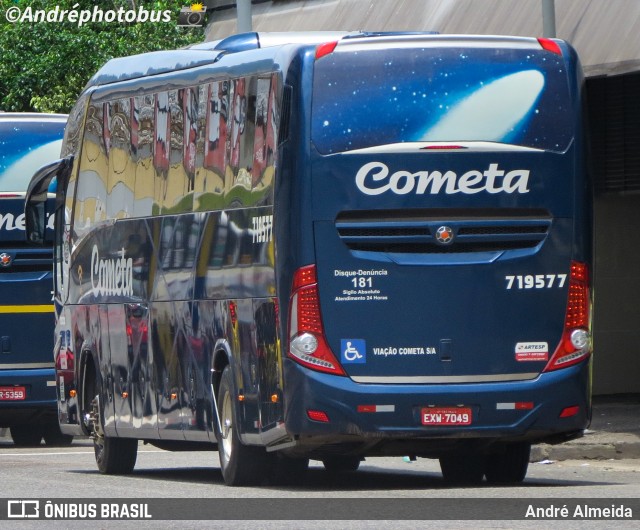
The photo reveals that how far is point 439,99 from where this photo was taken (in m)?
14.1

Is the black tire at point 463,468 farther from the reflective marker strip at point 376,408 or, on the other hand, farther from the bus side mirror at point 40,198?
the bus side mirror at point 40,198

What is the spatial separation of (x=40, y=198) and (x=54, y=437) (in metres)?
6.71

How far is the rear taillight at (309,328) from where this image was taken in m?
13.9

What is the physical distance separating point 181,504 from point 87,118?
6.39 meters

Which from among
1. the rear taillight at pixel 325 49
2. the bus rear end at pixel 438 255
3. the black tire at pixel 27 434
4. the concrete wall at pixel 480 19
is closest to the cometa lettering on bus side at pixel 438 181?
the bus rear end at pixel 438 255

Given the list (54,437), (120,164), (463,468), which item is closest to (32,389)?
(54,437)

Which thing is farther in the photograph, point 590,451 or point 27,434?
point 27,434

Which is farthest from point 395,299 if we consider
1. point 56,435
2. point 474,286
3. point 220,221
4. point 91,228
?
point 56,435

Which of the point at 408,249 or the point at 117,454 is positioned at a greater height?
the point at 408,249

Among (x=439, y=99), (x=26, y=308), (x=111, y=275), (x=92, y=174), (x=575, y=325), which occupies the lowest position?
(x=26, y=308)

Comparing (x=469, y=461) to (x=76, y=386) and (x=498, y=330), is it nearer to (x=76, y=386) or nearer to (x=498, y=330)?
(x=498, y=330)

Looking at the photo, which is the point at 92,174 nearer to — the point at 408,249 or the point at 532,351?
the point at 408,249

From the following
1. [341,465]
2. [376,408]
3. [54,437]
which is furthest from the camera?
[54,437]

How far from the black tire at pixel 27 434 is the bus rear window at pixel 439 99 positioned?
1293cm
